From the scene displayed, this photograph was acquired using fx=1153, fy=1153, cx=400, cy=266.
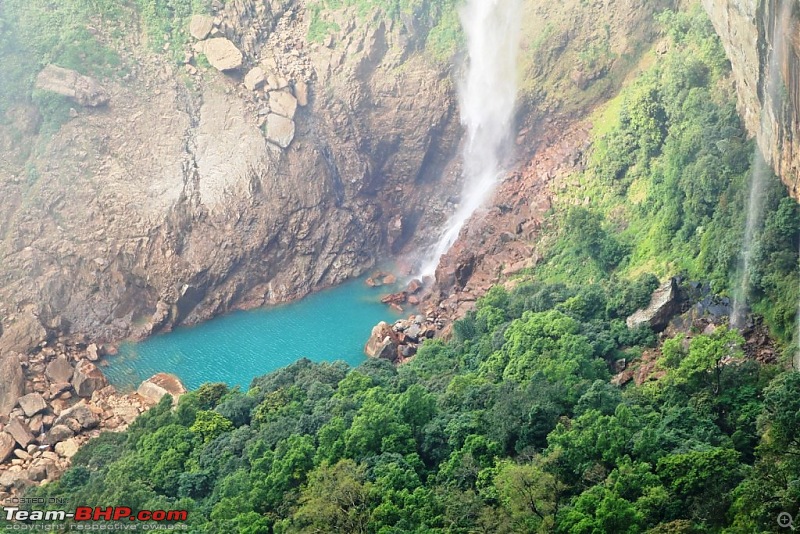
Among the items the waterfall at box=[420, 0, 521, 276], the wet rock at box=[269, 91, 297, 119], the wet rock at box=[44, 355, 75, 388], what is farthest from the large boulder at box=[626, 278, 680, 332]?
the wet rock at box=[269, 91, 297, 119]

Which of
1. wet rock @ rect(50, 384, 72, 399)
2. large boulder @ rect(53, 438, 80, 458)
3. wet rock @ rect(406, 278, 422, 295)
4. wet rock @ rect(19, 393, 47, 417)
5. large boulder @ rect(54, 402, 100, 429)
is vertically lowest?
large boulder @ rect(53, 438, 80, 458)

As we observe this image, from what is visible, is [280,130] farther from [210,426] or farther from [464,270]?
[210,426]

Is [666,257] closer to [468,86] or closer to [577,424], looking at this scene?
[577,424]

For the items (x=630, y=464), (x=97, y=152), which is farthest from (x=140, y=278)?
(x=630, y=464)

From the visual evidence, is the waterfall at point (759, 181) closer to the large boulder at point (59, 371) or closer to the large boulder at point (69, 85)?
the large boulder at point (59, 371)

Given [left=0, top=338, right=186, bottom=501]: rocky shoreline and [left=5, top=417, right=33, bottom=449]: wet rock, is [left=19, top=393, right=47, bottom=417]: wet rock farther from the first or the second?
[left=5, top=417, right=33, bottom=449]: wet rock

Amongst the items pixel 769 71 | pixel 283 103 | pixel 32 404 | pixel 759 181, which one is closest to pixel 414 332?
pixel 283 103

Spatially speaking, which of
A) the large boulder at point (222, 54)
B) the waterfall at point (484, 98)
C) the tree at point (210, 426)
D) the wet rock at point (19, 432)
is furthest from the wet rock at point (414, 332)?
the large boulder at point (222, 54)
